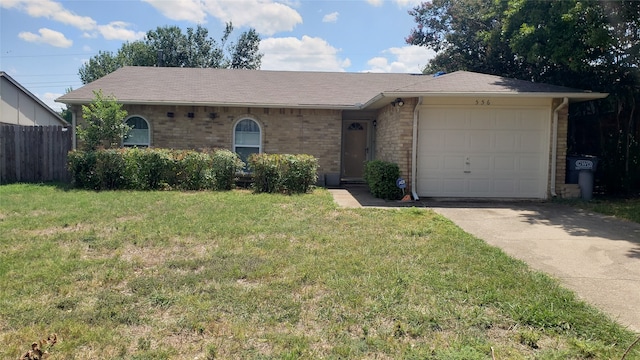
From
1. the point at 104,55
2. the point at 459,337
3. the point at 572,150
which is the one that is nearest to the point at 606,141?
the point at 572,150

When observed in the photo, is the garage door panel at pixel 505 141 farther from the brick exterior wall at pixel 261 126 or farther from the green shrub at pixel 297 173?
the brick exterior wall at pixel 261 126

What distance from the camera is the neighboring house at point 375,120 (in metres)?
10.4

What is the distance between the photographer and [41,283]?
4.12 m

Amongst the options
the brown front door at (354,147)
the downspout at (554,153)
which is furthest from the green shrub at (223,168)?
the downspout at (554,153)

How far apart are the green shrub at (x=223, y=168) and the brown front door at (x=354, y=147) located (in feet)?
16.1

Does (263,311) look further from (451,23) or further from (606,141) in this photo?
(451,23)

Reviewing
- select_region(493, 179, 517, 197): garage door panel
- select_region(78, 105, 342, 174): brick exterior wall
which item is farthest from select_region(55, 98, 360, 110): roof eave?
select_region(493, 179, 517, 197): garage door panel

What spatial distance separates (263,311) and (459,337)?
1.57m

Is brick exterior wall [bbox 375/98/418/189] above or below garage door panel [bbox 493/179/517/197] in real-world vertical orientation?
above

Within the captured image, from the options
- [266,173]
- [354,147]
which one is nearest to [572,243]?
[266,173]

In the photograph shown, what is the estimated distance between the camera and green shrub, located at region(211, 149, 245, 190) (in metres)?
11.7

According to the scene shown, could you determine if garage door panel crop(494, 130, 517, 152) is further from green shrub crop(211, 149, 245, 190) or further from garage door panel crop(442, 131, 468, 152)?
green shrub crop(211, 149, 245, 190)

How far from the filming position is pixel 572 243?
Result: 605 centimetres

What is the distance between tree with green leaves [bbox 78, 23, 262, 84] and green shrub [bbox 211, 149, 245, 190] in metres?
24.9
